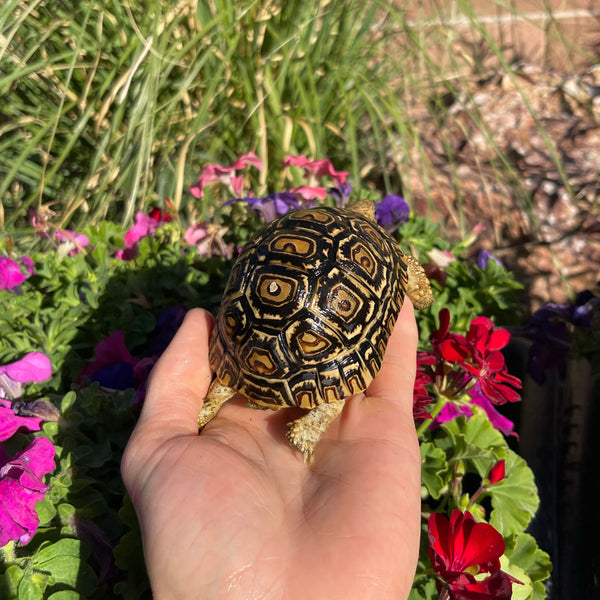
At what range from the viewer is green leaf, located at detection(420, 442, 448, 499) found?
188 centimetres

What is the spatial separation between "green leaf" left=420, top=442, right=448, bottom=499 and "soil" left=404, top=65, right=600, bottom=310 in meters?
2.11

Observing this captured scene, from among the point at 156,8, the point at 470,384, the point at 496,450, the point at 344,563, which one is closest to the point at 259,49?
the point at 156,8

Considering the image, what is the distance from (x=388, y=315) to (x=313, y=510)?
789mm

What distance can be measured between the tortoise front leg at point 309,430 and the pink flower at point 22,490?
751mm

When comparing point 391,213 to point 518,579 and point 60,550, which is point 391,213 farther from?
point 60,550

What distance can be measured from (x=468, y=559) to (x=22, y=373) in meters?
1.61

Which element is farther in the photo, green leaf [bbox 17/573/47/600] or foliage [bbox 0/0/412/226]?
foliage [bbox 0/0/412/226]

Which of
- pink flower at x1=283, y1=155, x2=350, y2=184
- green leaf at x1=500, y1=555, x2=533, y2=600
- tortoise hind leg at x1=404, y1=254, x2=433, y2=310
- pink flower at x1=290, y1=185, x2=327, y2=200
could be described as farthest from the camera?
pink flower at x1=283, y1=155, x2=350, y2=184

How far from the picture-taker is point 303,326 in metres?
1.81

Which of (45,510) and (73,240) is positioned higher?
(73,240)

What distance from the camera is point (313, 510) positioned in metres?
1.62

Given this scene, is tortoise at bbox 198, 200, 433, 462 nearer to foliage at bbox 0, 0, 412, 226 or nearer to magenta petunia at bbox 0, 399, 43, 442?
magenta petunia at bbox 0, 399, 43, 442

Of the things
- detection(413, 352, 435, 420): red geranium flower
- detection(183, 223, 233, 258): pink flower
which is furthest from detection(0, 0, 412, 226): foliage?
detection(413, 352, 435, 420): red geranium flower

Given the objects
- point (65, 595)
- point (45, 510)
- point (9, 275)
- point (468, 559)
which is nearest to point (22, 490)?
point (45, 510)
